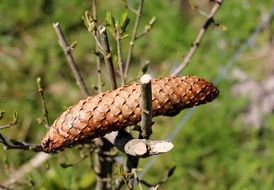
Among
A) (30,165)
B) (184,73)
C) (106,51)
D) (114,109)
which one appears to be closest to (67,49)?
(106,51)

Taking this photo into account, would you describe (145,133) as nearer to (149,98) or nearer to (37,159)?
(149,98)

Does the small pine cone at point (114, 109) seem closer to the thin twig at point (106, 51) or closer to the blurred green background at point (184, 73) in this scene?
the thin twig at point (106, 51)

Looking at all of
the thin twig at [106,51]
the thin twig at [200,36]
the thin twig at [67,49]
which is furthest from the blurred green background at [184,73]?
the thin twig at [106,51]

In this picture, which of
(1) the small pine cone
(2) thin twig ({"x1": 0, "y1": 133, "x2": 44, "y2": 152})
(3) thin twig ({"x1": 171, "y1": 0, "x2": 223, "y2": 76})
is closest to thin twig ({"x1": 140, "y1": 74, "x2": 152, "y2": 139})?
(1) the small pine cone

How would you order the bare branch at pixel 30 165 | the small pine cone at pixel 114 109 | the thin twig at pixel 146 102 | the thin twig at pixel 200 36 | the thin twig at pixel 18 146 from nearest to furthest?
the thin twig at pixel 146 102 < the small pine cone at pixel 114 109 < the thin twig at pixel 18 146 < the thin twig at pixel 200 36 < the bare branch at pixel 30 165

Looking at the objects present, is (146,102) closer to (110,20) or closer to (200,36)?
(110,20)

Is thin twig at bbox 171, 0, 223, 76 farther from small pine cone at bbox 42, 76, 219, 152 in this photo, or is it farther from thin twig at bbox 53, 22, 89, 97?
small pine cone at bbox 42, 76, 219, 152

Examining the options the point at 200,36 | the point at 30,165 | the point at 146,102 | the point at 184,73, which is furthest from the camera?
the point at 184,73
